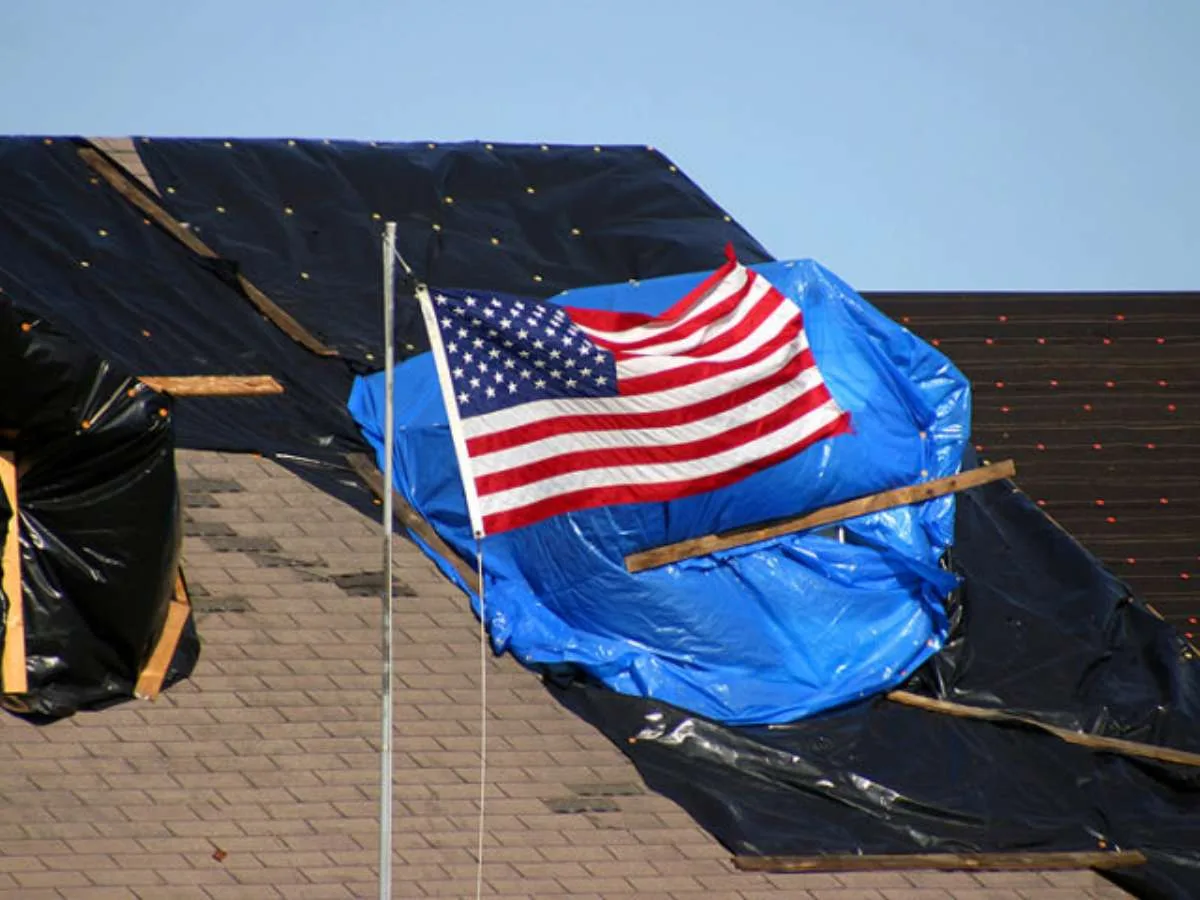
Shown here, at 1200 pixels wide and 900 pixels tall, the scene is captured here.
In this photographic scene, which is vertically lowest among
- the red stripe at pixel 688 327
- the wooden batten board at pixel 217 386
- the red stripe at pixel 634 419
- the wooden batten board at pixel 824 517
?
the wooden batten board at pixel 824 517

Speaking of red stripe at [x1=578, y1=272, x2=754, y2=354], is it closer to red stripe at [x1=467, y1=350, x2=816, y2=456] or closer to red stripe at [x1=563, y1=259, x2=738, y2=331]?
red stripe at [x1=563, y1=259, x2=738, y2=331]

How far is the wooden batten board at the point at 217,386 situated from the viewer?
13711 millimetres

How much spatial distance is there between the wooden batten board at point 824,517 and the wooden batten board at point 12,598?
3.99 meters

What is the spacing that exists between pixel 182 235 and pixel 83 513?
463cm

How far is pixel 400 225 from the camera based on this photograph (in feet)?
57.9

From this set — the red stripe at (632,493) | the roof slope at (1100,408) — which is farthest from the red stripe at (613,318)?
the roof slope at (1100,408)

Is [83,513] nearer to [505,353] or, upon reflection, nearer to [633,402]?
[505,353]

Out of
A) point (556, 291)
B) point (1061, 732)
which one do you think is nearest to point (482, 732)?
point (1061, 732)

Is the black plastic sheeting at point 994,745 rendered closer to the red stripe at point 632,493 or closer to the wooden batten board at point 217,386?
the red stripe at point 632,493

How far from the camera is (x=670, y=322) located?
1270 centimetres

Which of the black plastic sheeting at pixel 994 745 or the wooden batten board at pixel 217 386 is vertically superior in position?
the wooden batten board at pixel 217 386

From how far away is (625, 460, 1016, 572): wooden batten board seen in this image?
14.6 metres

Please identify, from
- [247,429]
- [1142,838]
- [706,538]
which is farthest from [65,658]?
[1142,838]

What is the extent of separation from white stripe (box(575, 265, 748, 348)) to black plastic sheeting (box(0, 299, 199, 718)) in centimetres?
254
